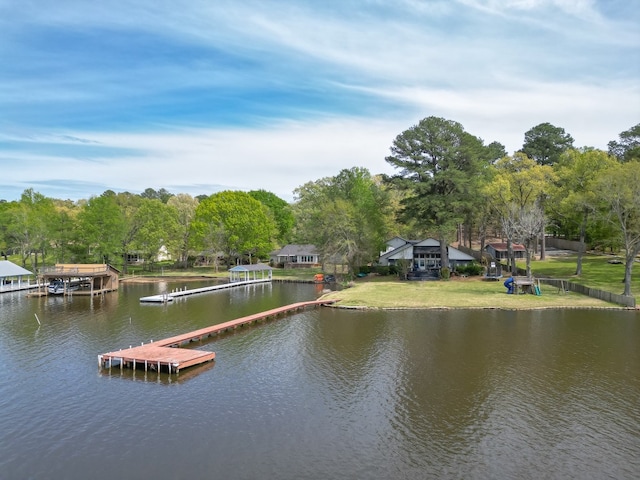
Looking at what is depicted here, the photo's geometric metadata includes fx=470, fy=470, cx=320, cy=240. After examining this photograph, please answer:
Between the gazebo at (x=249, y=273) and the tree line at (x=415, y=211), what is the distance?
745cm

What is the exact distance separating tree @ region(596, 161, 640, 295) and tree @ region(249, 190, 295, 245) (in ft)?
204

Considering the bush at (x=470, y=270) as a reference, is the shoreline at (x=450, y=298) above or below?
below

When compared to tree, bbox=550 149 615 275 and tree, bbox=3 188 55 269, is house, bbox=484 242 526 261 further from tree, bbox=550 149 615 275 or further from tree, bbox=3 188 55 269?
tree, bbox=3 188 55 269

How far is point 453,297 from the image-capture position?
4641 cm

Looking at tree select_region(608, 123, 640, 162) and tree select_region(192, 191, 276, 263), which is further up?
tree select_region(608, 123, 640, 162)

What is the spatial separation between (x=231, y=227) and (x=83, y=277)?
93.3 ft

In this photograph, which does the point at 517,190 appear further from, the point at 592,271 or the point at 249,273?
the point at 249,273

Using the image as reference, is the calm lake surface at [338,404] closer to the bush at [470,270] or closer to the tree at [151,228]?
the bush at [470,270]

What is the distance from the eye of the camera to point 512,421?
747 inches

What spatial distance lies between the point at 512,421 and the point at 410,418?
13.3 feet

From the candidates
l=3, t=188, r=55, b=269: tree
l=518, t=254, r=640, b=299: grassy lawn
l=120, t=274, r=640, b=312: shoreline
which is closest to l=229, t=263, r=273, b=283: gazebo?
l=120, t=274, r=640, b=312: shoreline

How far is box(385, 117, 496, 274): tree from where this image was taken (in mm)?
58594

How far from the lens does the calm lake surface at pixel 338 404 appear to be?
51.9ft

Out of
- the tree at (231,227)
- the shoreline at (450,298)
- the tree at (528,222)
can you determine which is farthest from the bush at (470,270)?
the tree at (231,227)
